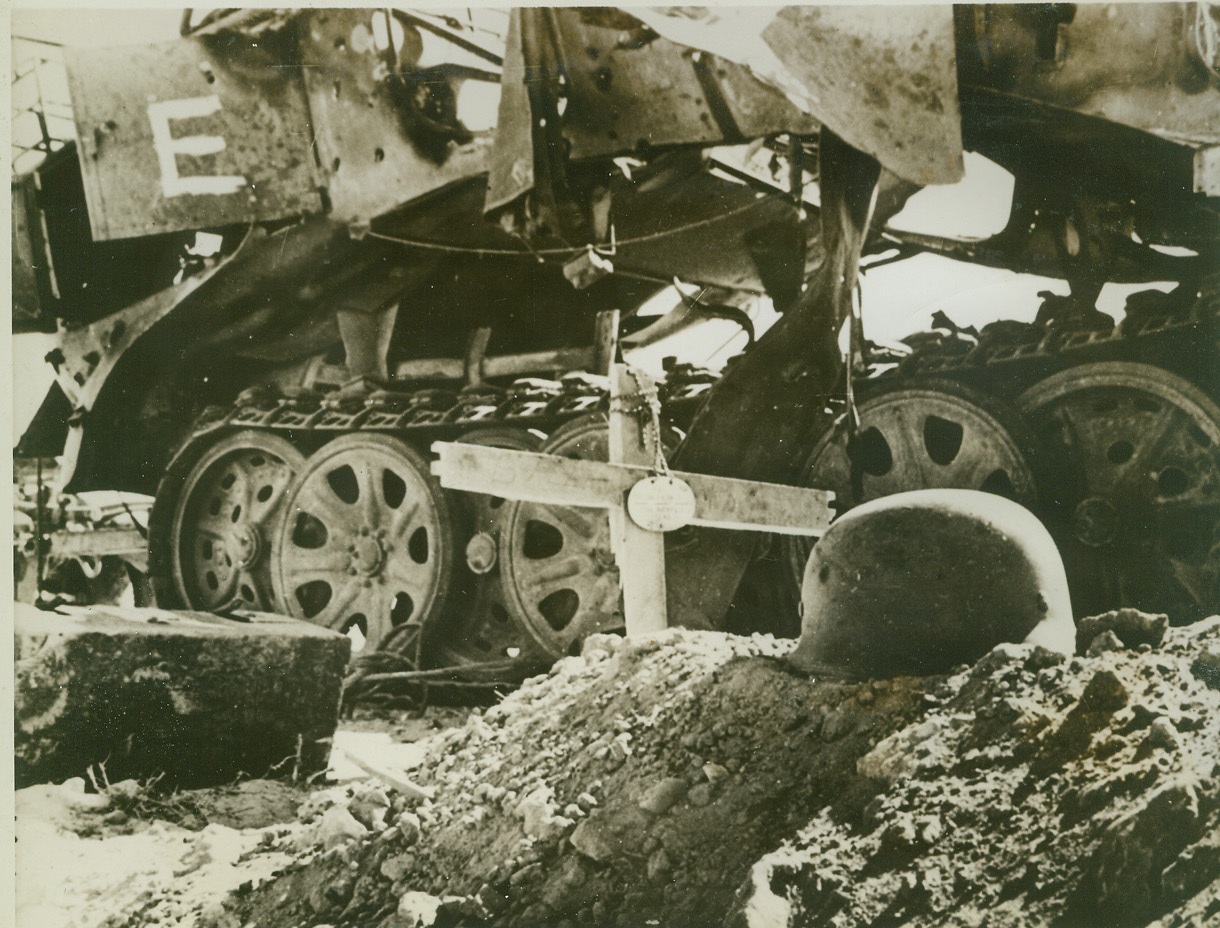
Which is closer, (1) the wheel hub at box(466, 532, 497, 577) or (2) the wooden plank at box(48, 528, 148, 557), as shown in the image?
(2) the wooden plank at box(48, 528, 148, 557)

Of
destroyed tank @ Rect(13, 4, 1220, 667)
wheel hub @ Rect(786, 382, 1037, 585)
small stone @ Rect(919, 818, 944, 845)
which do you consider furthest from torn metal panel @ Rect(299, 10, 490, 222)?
small stone @ Rect(919, 818, 944, 845)

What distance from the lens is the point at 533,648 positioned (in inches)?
145

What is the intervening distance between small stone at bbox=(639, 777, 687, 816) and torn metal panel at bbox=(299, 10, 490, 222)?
188 cm

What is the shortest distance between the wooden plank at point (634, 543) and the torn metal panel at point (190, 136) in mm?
1192

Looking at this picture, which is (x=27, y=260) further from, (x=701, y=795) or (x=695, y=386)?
(x=701, y=795)

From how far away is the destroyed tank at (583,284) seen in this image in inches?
124

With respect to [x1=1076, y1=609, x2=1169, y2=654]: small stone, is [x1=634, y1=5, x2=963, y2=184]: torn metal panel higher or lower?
higher

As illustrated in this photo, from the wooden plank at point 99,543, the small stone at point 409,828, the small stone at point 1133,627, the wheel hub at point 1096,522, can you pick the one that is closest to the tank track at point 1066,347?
the wheel hub at point 1096,522

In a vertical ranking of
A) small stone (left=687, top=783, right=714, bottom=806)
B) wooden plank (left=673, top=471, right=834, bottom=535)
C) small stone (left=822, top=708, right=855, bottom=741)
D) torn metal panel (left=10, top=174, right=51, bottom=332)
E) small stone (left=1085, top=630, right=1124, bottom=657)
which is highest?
torn metal panel (left=10, top=174, right=51, bottom=332)

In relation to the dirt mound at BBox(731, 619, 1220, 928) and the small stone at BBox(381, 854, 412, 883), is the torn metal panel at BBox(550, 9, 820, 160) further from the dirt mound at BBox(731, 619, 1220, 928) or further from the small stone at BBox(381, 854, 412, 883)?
the small stone at BBox(381, 854, 412, 883)

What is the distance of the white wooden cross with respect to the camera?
3285 mm

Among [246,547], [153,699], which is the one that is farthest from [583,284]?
[153,699]

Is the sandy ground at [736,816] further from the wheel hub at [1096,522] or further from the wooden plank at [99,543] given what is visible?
the wooden plank at [99,543]

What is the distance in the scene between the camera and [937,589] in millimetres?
2822
